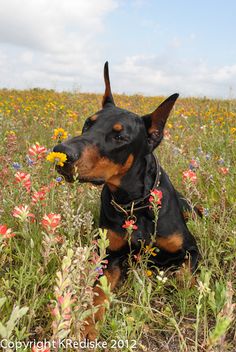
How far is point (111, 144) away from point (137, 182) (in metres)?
0.47

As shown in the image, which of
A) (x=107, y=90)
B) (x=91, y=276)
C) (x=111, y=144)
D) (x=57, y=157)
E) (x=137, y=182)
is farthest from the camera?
(x=107, y=90)

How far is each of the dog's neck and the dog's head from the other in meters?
0.05

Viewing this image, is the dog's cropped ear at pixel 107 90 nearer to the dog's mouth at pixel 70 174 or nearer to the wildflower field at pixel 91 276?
the wildflower field at pixel 91 276

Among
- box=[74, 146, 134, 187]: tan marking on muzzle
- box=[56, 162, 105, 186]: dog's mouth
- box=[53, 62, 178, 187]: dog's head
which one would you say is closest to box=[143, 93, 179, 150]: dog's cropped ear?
box=[53, 62, 178, 187]: dog's head

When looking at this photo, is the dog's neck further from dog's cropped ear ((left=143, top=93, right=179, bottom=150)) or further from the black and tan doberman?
dog's cropped ear ((left=143, top=93, right=179, bottom=150))

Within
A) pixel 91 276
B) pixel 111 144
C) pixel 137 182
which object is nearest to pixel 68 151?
pixel 111 144

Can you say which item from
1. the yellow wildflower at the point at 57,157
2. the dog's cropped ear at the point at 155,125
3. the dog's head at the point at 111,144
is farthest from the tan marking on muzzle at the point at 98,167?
the dog's cropped ear at the point at 155,125

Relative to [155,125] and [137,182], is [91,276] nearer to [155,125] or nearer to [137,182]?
[137,182]

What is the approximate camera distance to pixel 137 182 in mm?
3090

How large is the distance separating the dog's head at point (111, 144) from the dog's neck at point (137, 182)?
0.17 ft

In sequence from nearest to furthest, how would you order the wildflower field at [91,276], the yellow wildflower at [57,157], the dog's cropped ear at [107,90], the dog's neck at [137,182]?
the wildflower field at [91,276] → the yellow wildflower at [57,157] → the dog's neck at [137,182] → the dog's cropped ear at [107,90]

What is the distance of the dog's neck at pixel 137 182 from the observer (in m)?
3.04

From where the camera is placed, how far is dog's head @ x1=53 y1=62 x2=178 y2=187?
2.51 meters

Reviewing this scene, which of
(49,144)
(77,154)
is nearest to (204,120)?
(49,144)
